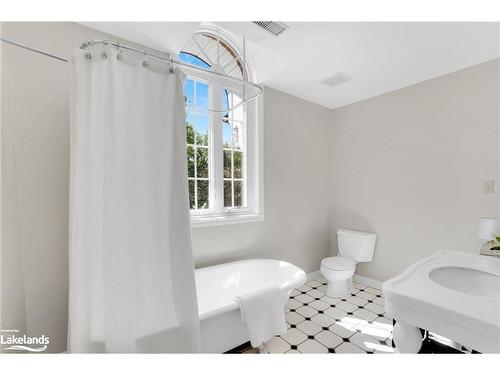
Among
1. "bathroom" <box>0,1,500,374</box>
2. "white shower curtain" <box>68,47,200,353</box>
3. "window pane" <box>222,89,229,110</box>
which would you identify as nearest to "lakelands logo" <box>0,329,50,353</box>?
"bathroom" <box>0,1,500,374</box>

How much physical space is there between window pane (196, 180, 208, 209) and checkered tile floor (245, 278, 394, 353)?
4.25 ft

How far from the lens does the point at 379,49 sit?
6.24 feet

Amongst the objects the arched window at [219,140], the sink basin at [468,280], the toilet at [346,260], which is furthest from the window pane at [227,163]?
the sink basin at [468,280]

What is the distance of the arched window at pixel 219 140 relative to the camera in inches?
88.5

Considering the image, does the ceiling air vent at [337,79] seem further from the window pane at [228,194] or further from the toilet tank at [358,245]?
the toilet tank at [358,245]

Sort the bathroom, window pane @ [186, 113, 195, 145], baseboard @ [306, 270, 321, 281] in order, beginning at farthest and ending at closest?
baseboard @ [306, 270, 321, 281], window pane @ [186, 113, 195, 145], the bathroom

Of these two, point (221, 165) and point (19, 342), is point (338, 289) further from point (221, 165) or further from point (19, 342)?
point (19, 342)

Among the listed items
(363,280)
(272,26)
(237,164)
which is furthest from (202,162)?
(363,280)

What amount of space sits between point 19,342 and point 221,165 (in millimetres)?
1810

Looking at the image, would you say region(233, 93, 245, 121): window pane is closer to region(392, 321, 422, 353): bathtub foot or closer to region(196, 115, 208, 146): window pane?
region(196, 115, 208, 146): window pane

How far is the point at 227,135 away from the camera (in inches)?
96.3

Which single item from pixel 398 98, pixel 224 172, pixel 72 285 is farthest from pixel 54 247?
pixel 398 98

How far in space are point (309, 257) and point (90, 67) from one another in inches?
113

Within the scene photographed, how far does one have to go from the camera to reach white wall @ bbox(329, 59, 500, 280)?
2068 millimetres
